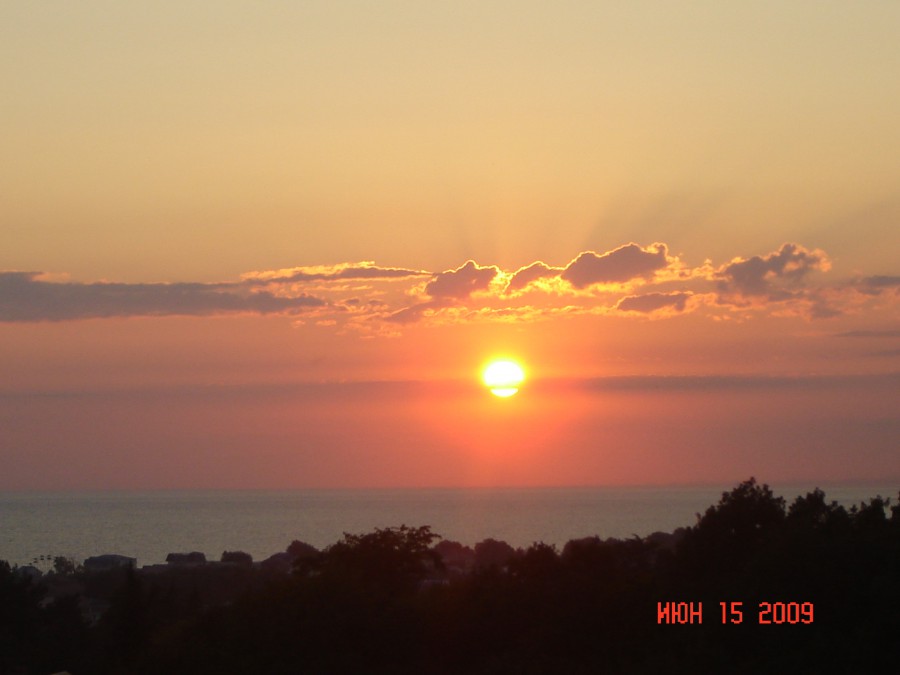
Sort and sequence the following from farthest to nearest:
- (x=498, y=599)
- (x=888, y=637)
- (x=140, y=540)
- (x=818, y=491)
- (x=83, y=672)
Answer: (x=140, y=540) < (x=818, y=491) < (x=83, y=672) < (x=498, y=599) < (x=888, y=637)

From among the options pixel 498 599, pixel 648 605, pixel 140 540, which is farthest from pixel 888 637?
pixel 140 540

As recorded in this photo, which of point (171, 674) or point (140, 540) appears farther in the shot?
point (140, 540)

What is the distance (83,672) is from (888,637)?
65.0ft

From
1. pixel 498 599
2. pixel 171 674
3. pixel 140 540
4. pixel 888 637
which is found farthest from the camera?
pixel 140 540

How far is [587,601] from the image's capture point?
26078 millimetres

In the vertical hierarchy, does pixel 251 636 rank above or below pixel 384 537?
below

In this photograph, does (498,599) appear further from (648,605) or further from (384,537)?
(384,537)
